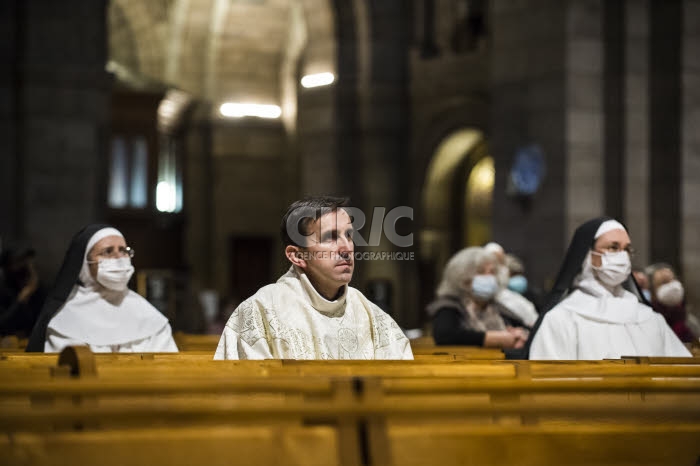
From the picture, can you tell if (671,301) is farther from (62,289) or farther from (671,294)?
(62,289)

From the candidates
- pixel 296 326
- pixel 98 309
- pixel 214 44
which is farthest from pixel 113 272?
pixel 214 44

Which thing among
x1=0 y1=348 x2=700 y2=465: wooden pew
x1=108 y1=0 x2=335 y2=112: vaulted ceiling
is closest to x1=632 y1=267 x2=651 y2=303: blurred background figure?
x1=0 y1=348 x2=700 y2=465: wooden pew

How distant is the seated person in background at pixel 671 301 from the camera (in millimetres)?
8305

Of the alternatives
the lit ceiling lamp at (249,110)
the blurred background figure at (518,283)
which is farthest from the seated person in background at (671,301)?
the lit ceiling lamp at (249,110)

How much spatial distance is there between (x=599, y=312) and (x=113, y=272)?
9.10 feet

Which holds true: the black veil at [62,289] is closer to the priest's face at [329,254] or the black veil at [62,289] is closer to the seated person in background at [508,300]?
the priest's face at [329,254]

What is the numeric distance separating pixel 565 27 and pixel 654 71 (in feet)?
5.08

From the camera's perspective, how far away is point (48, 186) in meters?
15.3

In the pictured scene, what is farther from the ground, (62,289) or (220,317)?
(62,289)

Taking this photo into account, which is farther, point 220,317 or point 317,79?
point 220,317

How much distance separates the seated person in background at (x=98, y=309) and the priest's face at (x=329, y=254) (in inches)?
80.8

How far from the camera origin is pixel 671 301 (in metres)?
8.35

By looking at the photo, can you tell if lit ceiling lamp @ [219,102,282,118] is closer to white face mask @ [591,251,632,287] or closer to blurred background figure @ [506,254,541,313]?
blurred background figure @ [506,254,541,313]

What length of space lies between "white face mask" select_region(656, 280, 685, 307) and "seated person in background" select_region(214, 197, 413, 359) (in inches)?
176
